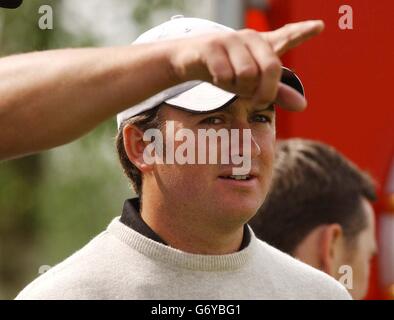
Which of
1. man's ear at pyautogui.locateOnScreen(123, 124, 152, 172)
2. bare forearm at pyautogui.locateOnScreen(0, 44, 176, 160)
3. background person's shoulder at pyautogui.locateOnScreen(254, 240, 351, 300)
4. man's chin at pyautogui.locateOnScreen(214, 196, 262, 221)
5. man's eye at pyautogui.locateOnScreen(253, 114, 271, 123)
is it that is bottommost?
background person's shoulder at pyautogui.locateOnScreen(254, 240, 351, 300)

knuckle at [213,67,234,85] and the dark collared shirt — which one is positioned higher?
knuckle at [213,67,234,85]

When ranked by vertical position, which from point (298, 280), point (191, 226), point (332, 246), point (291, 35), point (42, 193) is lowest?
point (42, 193)

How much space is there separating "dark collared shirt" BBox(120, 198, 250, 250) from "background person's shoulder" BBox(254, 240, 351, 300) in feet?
0.16

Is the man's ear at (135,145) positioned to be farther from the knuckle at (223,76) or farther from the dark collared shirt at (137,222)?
the knuckle at (223,76)

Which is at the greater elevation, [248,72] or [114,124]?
[248,72]

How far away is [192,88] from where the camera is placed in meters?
2.04

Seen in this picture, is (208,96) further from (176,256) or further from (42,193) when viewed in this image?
(42,193)

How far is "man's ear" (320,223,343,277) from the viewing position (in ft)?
10.2

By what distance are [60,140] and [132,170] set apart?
885 mm

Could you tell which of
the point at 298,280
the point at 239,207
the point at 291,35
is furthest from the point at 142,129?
the point at 291,35

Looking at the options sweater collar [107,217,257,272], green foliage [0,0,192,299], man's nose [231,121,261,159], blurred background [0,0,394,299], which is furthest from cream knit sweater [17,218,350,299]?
green foliage [0,0,192,299]

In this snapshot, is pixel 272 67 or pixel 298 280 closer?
pixel 272 67

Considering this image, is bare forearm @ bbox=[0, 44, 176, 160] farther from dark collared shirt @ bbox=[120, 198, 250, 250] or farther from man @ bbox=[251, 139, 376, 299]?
man @ bbox=[251, 139, 376, 299]

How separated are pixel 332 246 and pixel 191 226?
3.65 ft
